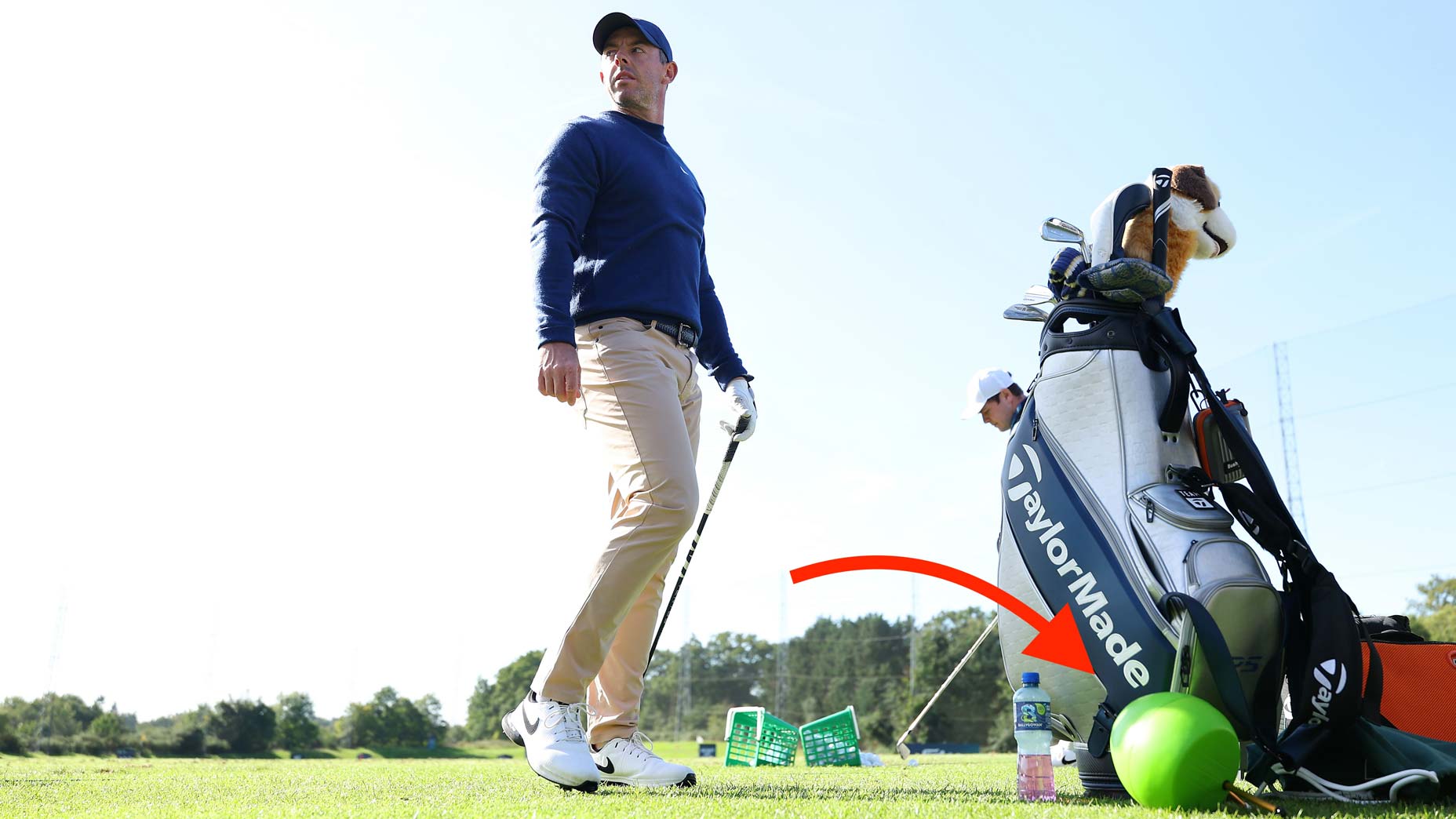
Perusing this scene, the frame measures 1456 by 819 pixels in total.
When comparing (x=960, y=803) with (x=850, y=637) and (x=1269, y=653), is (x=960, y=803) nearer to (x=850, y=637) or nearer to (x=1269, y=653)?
(x=1269, y=653)

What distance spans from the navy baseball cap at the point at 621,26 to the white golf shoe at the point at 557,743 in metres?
2.33

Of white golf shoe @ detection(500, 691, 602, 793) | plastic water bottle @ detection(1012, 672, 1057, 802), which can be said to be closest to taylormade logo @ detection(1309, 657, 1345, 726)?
plastic water bottle @ detection(1012, 672, 1057, 802)

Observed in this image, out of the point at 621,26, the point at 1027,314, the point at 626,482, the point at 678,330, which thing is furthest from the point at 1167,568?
the point at 621,26

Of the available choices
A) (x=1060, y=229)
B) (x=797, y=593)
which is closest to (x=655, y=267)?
(x=1060, y=229)

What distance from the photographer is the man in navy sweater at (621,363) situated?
296 centimetres

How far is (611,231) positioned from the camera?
3.36 metres

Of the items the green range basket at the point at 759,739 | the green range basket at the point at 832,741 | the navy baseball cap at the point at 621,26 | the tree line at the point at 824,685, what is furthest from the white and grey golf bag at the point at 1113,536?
the tree line at the point at 824,685

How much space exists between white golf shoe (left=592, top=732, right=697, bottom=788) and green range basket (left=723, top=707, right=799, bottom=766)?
8.58 feet

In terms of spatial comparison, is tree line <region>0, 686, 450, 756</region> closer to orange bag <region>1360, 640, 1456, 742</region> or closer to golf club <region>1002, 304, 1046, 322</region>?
golf club <region>1002, 304, 1046, 322</region>

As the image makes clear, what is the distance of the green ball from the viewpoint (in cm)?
202

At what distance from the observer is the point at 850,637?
2492 centimetres

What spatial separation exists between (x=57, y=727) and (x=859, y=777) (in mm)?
19521

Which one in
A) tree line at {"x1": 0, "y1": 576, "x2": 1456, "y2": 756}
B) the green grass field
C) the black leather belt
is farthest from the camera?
tree line at {"x1": 0, "y1": 576, "x2": 1456, "y2": 756}

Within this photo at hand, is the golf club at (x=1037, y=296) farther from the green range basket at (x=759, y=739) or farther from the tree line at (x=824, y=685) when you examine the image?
the tree line at (x=824, y=685)
